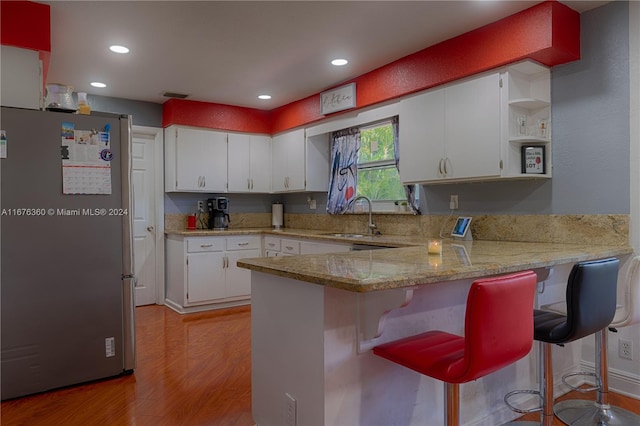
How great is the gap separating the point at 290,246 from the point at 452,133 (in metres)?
2.13

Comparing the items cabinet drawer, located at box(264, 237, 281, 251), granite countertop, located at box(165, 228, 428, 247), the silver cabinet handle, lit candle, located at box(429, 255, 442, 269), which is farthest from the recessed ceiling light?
lit candle, located at box(429, 255, 442, 269)

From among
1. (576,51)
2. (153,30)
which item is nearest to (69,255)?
(153,30)

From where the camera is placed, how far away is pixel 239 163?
5.29m

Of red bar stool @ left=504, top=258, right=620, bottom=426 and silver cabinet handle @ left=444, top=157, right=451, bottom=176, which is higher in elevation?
silver cabinet handle @ left=444, top=157, right=451, bottom=176

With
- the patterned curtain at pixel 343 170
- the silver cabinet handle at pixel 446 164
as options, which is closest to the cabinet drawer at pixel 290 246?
the patterned curtain at pixel 343 170

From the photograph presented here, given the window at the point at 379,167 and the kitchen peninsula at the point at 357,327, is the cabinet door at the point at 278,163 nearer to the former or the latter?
the window at the point at 379,167

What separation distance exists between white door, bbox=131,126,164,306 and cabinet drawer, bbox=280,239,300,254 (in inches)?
61.0

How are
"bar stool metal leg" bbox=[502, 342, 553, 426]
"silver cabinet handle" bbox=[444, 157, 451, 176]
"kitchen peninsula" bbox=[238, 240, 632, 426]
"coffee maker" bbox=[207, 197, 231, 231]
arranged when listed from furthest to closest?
"coffee maker" bbox=[207, 197, 231, 231] → "silver cabinet handle" bbox=[444, 157, 451, 176] → "bar stool metal leg" bbox=[502, 342, 553, 426] → "kitchen peninsula" bbox=[238, 240, 632, 426]

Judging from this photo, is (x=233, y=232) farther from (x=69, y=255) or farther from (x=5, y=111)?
(x=5, y=111)

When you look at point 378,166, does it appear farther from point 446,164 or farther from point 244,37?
point 244,37

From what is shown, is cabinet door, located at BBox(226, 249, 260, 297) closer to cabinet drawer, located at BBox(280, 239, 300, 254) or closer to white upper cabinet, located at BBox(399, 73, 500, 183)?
cabinet drawer, located at BBox(280, 239, 300, 254)

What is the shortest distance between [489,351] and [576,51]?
232 cm

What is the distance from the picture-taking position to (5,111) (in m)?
2.48

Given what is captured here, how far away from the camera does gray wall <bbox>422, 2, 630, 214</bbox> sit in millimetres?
2609
